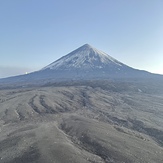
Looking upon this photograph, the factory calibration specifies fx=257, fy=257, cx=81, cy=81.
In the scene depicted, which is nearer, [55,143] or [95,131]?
[55,143]

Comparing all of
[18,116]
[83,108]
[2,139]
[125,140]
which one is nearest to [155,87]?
[83,108]

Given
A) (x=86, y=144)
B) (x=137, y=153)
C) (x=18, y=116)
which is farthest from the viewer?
(x=18, y=116)

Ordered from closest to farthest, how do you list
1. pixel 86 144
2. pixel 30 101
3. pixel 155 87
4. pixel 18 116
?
pixel 86 144
pixel 18 116
pixel 30 101
pixel 155 87

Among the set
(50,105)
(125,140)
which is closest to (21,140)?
(125,140)

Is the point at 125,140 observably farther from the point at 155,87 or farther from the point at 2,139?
the point at 155,87

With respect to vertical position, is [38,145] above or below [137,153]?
above

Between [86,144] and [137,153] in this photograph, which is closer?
[137,153]

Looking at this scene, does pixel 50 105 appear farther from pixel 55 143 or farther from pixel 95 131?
pixel 55 143
